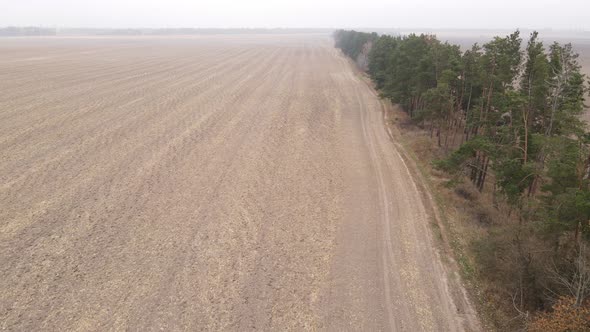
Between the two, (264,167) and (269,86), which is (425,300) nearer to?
(264,167)

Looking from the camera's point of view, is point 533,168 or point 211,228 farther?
point 211,228

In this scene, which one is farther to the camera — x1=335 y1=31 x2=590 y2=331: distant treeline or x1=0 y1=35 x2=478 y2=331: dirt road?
x1=0 y1=35 x2=478 y2=331: dirt road

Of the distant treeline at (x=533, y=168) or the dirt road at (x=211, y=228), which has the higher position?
the distant treeline at (x=533, y=168)

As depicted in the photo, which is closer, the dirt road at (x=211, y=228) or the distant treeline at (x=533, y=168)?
the distant treeline at (x=533, y=168)

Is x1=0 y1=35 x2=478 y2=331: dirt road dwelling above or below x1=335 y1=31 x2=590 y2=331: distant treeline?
below
